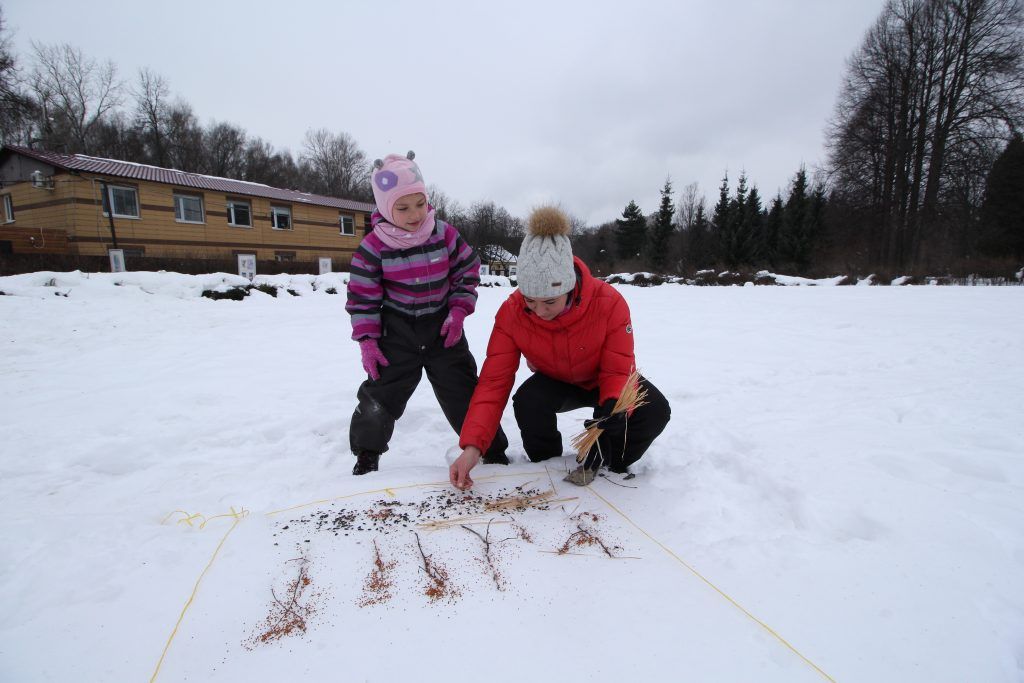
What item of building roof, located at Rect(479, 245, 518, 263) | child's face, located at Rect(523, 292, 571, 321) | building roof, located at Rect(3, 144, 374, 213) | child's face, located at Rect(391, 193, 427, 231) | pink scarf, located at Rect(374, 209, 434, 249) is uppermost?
building roof, located at Rect(3, 144, 374, 213)

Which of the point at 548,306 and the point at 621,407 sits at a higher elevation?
the point at 548,306

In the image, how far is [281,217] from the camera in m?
18.5

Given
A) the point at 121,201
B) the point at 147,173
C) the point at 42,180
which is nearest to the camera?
the point at 42,180

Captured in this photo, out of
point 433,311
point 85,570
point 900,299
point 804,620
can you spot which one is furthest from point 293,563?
point 900,299

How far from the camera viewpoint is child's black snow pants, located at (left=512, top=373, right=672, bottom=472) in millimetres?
1970

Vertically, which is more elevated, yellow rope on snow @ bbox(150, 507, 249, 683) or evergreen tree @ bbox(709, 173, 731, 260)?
evergreen tree @ bbox(709, 173, 731, 260)

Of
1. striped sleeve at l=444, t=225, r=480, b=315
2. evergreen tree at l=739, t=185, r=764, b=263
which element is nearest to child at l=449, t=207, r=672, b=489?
striped sleeve at l=444, t=225, r=480, b=315

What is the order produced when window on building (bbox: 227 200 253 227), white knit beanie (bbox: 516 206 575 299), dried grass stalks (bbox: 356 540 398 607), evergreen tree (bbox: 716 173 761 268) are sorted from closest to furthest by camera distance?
dried grass stalks (bbox: 356 540 398 607) < white knit beanie (bbox: 516 206 575 299) < window on building (bbox: 227 200 253 227) < evergreen tree (bbox: 716 173 761 268)

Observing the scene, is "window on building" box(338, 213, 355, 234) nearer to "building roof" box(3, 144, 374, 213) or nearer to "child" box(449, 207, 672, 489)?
"building roof" box(3, 144, 374, 213)

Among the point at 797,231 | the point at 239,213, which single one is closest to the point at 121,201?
the point at 239,213

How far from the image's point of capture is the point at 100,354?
4.59 meters

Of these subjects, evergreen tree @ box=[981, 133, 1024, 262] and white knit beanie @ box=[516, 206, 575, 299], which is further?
evergreen tree @ box=[981, 133, 1024, 262]

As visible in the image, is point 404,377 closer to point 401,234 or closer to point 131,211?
point 401,234

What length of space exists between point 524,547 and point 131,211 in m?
18.5
